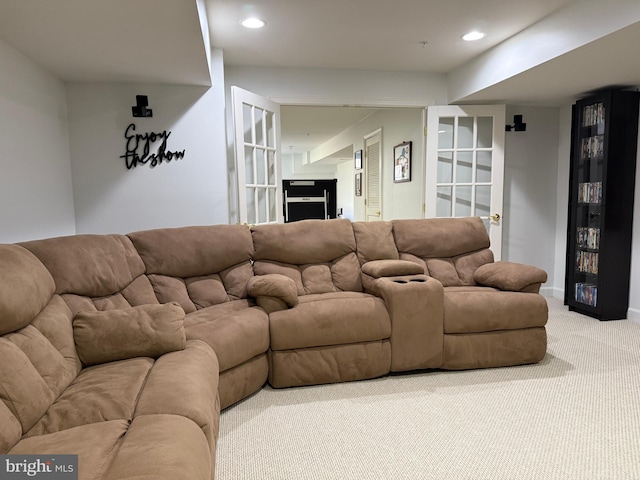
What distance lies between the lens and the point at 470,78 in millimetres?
4000

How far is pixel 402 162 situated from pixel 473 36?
2.02 metres

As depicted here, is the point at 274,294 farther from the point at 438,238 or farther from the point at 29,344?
the point at 438,238

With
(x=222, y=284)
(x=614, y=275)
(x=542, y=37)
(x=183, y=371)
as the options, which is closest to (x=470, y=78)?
(x=542, y=37)

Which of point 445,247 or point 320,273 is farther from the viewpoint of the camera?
point 445,247

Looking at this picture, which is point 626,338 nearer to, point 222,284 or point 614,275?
point 614,275

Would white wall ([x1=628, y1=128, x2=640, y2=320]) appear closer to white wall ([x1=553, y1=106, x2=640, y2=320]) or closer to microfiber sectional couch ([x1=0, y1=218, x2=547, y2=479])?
white wall ([x1=553, y1=106, x2=640, y2=320])

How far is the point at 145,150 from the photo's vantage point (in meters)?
3.64

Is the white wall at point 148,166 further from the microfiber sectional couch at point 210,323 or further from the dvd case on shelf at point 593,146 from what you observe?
the dvd case on shelf at point 593,146

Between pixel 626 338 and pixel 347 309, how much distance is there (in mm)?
2439

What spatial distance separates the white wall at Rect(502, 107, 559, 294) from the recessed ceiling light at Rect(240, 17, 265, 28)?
9.72ft

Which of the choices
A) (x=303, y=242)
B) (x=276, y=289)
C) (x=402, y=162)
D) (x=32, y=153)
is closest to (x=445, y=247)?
(x=303, y=242)

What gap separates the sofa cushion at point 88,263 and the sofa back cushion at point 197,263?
Result: 0.49ft

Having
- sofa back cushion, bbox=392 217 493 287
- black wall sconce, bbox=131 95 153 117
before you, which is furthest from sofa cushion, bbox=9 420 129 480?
black wall sconce, bbox=131 95 153 117

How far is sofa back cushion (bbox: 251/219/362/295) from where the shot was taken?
9.87ft
